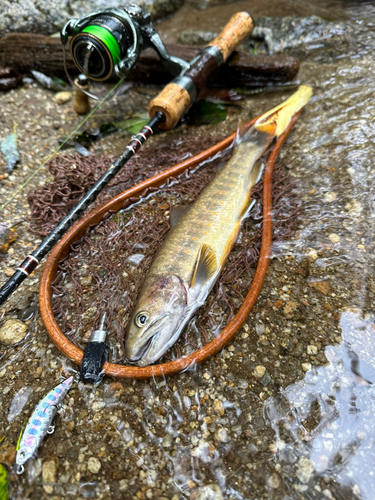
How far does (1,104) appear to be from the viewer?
4.67 meters

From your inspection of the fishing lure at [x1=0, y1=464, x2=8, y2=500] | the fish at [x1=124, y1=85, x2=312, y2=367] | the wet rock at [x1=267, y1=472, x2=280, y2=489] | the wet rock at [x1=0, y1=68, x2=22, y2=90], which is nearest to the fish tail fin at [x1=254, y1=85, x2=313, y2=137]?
the fish at [x1=124, y1=85, x2=312, y2=367]

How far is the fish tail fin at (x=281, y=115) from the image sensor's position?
3.62 m

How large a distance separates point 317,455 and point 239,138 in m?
2.96

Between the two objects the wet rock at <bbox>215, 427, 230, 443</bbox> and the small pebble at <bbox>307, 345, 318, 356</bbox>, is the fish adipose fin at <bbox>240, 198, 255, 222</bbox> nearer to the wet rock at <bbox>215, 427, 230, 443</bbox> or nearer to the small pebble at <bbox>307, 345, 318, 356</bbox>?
the small pebble at <bbox>307, 345, 318, 356</bbox>

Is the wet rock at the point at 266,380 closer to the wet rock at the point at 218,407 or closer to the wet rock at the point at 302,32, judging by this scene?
the wet rock at the point at 218,407

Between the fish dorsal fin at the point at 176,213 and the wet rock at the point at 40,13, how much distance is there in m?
5.21

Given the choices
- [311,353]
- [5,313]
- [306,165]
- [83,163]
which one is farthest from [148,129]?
[311,353]

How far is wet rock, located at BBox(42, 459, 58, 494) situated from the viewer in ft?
5.94

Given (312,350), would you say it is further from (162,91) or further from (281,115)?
(162,91)

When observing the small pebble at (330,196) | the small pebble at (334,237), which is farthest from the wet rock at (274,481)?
the small pebble at (330,196)

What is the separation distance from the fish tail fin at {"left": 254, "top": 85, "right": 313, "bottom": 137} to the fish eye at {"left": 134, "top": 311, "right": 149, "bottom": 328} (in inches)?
98.3

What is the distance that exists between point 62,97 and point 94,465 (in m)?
4.90

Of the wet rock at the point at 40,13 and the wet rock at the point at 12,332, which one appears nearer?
the wet rock at the point at 12,332

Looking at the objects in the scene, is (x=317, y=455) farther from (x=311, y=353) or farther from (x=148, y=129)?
(x=148, y=129)
